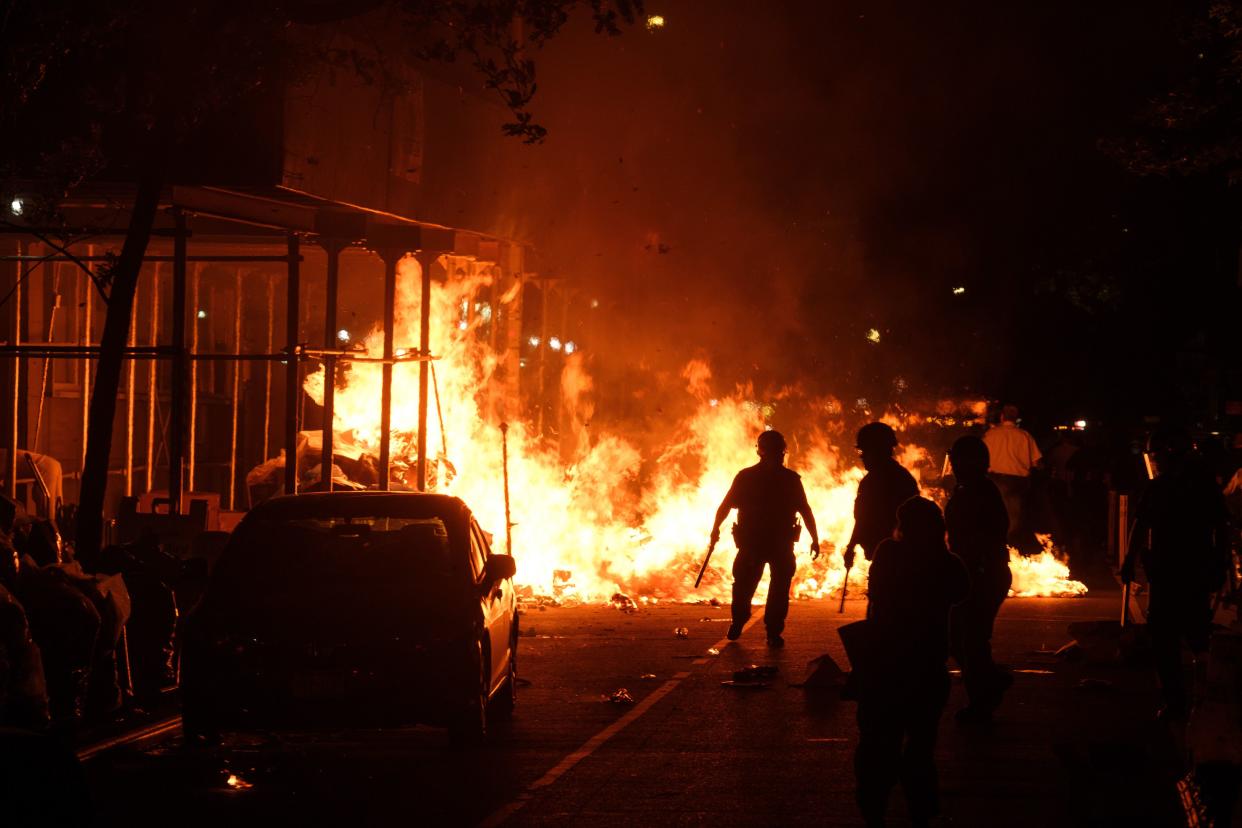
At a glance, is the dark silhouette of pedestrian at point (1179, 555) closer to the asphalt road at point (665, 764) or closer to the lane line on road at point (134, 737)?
the asphalt road at point (665, 764)

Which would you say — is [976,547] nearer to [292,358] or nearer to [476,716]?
[476,716]

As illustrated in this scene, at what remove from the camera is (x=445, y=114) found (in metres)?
20.6

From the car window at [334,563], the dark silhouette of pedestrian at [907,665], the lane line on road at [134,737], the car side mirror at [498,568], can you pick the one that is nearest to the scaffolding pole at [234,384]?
the lane line on road at [134,737]

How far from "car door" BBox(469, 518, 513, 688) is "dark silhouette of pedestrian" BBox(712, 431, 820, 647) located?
411cm

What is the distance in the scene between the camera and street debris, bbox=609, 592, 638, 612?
1788 centimetres

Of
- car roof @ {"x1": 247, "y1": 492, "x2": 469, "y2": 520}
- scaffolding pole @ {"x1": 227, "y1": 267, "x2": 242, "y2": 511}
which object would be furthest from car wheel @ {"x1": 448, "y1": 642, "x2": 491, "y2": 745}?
scaffolding pole @ {"x1": 227, "y1": 267, "x2": 242, "y2": 511}

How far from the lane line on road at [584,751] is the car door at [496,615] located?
73 cm

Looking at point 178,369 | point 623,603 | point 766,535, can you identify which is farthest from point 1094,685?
point 178,369

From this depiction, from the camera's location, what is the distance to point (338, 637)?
9.19m

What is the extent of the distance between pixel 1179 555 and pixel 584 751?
3.87 m

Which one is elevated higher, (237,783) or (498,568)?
(498,568)

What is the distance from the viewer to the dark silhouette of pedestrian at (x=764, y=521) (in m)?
14.8

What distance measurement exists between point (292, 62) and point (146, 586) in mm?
4835

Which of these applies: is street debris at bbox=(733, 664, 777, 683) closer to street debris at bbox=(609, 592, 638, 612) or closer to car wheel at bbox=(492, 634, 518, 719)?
car wheel at bbox=(492, 634, 518, 719)
